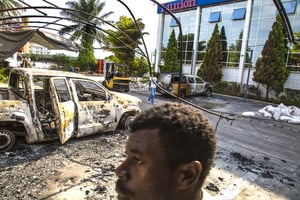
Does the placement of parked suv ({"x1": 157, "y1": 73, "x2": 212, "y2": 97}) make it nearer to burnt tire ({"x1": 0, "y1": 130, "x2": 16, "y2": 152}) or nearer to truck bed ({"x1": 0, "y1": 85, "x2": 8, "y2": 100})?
truck bed ({"x1": 0, "y1": 85, "x2": 8, "y2": 100})

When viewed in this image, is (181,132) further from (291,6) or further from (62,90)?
(291,6)

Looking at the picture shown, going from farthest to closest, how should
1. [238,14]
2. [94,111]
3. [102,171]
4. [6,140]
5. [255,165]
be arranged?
1. [238,14]
2. [94,111]
3. [255,165]
4. [6,140]
5. [102,171]

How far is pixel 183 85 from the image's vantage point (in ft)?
47.7

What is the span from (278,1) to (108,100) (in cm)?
448

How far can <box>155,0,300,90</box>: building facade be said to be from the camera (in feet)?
56.4

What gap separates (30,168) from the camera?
3.78 metres

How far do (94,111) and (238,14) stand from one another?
18912mm

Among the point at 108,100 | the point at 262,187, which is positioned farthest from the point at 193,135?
the point at 108,100

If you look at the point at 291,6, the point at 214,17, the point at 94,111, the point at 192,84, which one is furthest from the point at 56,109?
the point at 214,17

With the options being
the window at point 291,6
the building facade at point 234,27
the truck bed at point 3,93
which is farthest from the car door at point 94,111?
the window at point 291,6

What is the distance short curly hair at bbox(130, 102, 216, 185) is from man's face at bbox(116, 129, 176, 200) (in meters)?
0.03

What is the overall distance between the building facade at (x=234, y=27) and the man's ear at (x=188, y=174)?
52.9 feet

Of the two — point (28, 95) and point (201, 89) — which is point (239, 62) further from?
point (28, 95)

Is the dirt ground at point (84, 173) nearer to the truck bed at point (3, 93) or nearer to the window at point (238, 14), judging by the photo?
the truck bed at point (3, 93)
